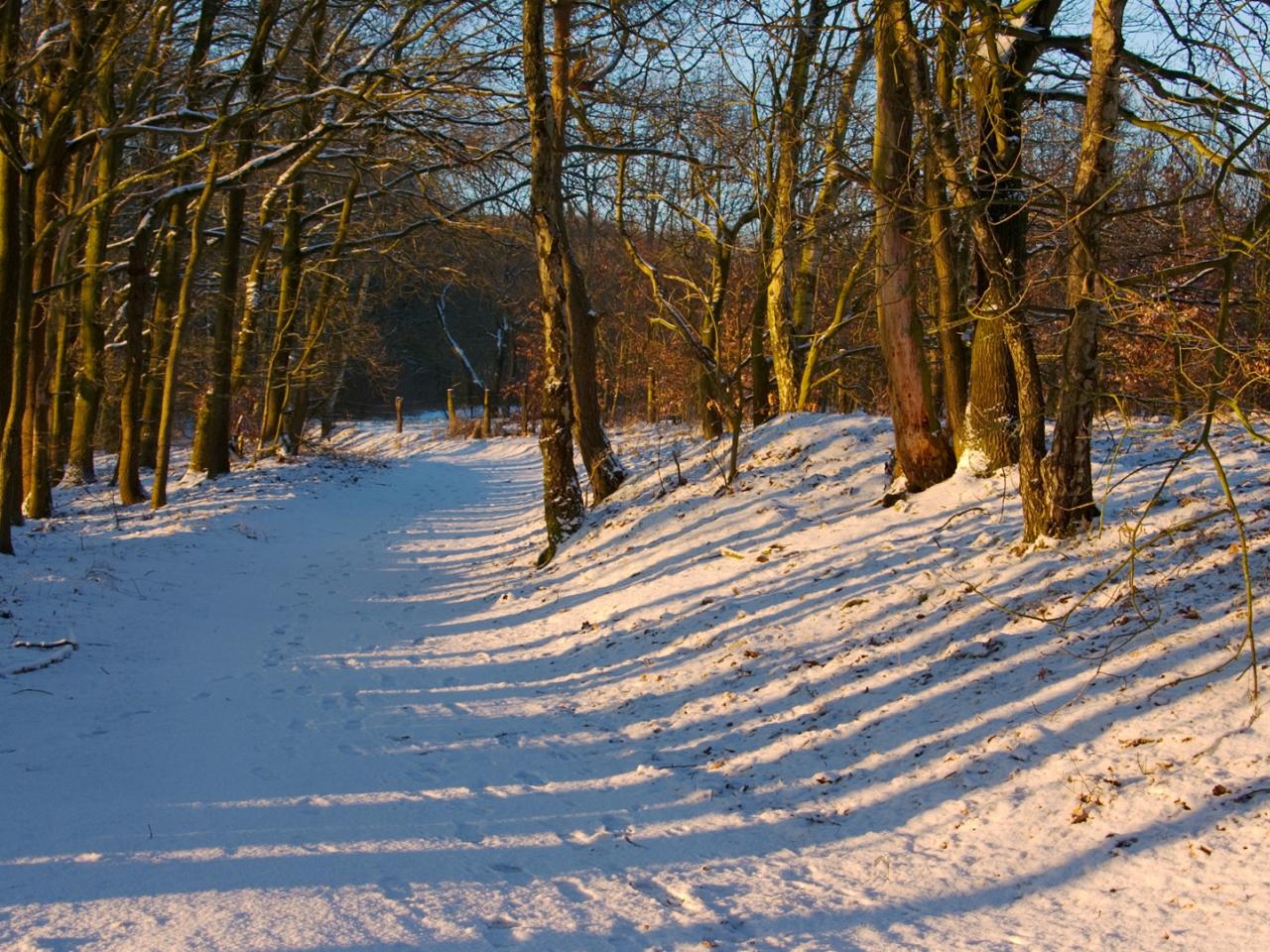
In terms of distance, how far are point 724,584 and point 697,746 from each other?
8.89 feet

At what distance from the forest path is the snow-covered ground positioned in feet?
0.08

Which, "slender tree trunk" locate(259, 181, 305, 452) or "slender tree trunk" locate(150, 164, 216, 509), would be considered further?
"slender tree trunk" locate(259, 181, 305, 452)

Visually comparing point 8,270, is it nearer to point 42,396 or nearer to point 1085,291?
point 42,396

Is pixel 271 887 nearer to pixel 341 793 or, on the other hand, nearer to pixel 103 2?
pixel 341 793

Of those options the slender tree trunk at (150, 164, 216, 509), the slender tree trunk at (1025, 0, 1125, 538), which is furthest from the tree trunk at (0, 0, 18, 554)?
the slender tree trunk at (1025, 0, 1125, 538)

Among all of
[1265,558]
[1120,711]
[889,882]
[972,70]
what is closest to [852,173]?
[972,70]

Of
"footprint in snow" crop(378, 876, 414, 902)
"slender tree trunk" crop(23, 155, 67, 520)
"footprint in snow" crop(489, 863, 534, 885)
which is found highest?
"slender tree trunk" crop(23, 155, 67, 520)

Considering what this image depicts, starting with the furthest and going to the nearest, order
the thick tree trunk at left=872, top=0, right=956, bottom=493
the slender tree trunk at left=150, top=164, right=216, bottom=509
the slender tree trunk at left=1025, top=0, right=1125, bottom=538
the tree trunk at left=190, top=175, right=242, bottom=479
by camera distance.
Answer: the tree trunk at left=190, top=175, right=242, bottom=479 < the slender tree trunk at left=150, top=164, right=216, bottom=509 < the thick tree trunk at left=872, top=0, right=956, bottom=493 < the slender tree trunk at left=1025, top=0, right=1125, bottom=538

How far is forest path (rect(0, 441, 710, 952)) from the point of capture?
11.2 ft

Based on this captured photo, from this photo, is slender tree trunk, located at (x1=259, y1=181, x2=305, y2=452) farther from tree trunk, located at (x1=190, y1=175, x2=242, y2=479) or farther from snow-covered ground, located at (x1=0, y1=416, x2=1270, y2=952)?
snow-covered ground, located at (x1=0, y1=416, x2=1270, y2=952)

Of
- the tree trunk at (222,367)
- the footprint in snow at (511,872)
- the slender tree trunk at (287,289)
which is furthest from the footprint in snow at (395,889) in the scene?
the slender tree trunk at (287,289)

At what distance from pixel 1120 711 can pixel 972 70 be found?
15.5ft

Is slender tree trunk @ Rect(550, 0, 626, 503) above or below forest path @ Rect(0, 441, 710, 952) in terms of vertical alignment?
above

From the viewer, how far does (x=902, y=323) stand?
8789 mm
